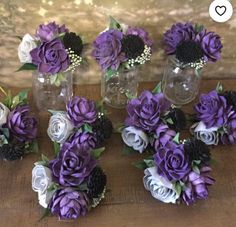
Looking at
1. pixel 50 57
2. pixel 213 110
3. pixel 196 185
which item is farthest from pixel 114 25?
pixel 196 185

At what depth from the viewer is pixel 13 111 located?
84 centimetres

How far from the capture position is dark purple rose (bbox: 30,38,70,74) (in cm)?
83

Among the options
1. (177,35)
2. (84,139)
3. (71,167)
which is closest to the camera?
(71,167)

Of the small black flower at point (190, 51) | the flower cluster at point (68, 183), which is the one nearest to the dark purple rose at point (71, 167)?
the flower cluster at point (68, 183)

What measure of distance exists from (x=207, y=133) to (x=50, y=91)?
35cm

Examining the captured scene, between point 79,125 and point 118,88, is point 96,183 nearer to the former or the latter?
point 79,125

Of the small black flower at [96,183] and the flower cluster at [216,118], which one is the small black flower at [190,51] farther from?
the small black flower at [96,183]

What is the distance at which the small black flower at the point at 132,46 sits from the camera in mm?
863

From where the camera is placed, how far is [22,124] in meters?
0.83

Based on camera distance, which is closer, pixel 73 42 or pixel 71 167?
pixel 71 167

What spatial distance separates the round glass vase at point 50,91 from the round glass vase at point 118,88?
0.25 feet

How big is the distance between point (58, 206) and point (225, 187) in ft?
1.01

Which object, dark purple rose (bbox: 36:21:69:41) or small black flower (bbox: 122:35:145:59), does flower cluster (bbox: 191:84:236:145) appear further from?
dark purple rose (bbox: 36:21:69:41)

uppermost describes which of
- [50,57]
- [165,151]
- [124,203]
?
[50,57]
